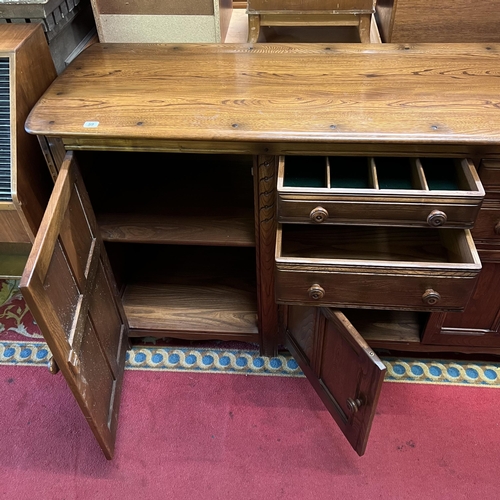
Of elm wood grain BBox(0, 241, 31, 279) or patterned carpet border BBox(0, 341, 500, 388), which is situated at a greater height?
elm wood grain BBox(0, 241, 31, 279)

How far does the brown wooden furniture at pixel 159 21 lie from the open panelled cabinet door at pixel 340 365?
0.75 metres

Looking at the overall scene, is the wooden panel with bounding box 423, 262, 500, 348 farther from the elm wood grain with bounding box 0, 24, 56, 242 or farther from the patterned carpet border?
the elm wood grain with bounding box 0, 24, 56, 242

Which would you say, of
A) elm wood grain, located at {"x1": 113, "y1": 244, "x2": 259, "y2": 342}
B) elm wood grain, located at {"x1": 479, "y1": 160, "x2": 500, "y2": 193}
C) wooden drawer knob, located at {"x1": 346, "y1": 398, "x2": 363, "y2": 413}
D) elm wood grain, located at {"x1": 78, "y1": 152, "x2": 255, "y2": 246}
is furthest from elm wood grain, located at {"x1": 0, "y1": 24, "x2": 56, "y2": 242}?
elm wood grain, located at {"x1": 479, "y1": 160, "x2": 500, "y2": 193}

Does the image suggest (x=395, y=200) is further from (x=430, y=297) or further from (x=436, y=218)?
(x=430, y=297)

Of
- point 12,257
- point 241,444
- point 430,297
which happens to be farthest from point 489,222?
point 12,257

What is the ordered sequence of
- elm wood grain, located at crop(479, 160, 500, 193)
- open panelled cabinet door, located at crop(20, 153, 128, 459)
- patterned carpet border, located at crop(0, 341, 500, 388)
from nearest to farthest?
open panelled cabinet door, located at crop(20, 153, 128, 459), elm wood grain, located at crop(479, 160, 500, 193), patterned carpet border, located at crop(0, 341, 500, 388)

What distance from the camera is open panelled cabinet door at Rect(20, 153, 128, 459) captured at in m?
0.87

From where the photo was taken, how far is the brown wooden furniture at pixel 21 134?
41.3 inches

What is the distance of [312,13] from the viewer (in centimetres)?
127

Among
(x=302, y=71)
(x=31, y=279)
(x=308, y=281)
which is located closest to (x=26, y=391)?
(x=31, y=279)

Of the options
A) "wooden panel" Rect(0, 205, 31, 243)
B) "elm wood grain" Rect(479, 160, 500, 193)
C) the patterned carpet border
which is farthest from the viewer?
the patterned carpet border

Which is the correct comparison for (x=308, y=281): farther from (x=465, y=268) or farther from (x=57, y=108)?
(x=57, y=108)

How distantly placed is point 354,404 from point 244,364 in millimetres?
436

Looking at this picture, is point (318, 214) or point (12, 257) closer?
point (318, 214)
